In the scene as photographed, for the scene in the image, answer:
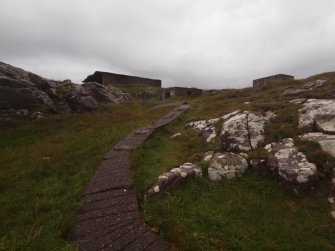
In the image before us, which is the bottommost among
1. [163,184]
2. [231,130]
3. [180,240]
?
[180,240]

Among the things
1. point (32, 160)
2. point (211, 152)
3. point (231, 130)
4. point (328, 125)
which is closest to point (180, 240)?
point (211, 152)

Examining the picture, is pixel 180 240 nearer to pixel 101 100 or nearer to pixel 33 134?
pixel 33 134

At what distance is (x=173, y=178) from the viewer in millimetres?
6105

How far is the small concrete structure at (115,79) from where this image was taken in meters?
32.5

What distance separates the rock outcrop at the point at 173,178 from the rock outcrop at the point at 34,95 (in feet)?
37.7

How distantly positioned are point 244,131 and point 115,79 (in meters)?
27.8

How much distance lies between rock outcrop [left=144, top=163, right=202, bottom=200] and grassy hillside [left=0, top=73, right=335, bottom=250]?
18cm

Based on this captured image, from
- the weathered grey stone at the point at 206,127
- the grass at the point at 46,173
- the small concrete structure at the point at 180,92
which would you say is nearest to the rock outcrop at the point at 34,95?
the grass at the point at 46,173

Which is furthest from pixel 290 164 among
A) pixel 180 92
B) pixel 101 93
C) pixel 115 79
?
pixel 115 79

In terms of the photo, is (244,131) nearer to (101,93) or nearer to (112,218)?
(112,218)

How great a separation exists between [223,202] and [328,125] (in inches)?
149

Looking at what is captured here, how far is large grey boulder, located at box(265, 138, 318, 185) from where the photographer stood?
562 centimetres

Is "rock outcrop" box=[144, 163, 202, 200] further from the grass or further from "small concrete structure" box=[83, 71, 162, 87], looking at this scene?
"small concrete structure" box=[83, 71, 162, 87]

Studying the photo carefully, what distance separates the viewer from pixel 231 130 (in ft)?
26.2
